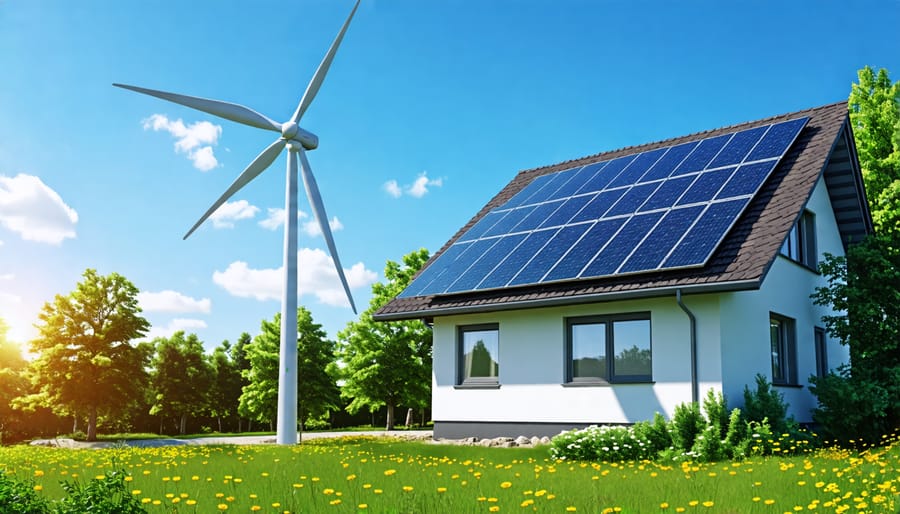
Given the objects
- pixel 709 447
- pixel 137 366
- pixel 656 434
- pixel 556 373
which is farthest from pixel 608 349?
pixel 137 366

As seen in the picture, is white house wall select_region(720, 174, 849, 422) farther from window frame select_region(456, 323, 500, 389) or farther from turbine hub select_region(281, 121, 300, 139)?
turbine hub select_region(281, 121, 300, 139)

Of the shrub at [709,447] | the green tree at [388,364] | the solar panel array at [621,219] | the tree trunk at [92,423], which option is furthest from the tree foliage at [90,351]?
the shrub at [709,447]

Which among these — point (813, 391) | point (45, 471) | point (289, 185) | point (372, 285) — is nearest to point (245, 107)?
point (289, 185)

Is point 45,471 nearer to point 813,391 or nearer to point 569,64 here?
point 569,64

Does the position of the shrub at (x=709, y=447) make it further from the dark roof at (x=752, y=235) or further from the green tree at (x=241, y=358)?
the green tree at (x=241, y=358)

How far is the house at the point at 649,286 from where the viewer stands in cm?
1551

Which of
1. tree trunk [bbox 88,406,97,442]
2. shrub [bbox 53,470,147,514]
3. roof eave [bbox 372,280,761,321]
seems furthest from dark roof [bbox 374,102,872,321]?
tree trunk [bbox 88,406,97,442]

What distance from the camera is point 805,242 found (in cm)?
1955

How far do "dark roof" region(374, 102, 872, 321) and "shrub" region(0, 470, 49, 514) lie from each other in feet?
37.9

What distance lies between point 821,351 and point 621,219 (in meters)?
6.46

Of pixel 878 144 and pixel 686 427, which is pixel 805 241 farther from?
pixel 878 144

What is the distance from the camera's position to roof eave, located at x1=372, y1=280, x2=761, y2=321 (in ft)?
47.5

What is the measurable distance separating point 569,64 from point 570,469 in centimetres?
785

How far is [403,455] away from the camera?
46.0 ft
